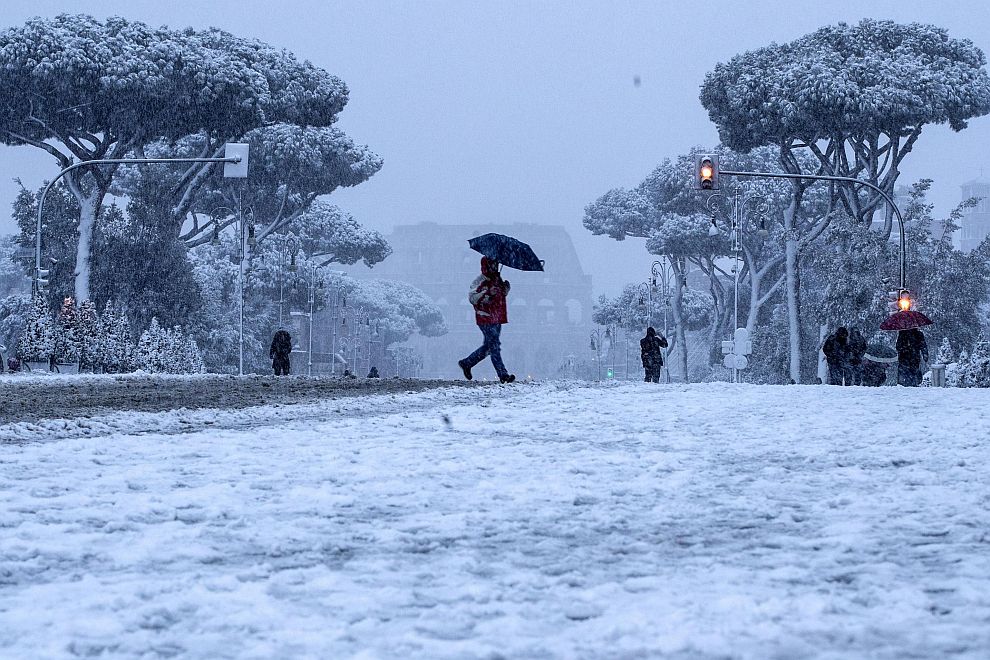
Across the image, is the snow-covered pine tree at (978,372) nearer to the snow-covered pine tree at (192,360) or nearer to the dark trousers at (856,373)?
the dark trousers at (856,373)

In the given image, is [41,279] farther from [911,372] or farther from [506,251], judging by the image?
[911,372]

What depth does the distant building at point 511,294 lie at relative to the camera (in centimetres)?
15838

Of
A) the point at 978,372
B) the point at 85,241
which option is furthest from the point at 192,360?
the point at 978,372

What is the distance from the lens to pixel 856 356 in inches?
820

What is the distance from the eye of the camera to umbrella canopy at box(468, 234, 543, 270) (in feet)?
52.0

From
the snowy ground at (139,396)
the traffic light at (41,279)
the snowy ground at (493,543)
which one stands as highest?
the traffic light at (41,279)

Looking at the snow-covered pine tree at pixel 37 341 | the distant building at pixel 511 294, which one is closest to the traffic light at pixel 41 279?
the snow-covered pine tree at pixel 37 341

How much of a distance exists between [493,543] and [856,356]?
700 inches

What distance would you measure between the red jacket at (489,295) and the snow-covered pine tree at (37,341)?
50.4 feet

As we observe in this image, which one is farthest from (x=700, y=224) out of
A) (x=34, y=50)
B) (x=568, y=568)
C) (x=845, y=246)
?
(x=568, y=568)

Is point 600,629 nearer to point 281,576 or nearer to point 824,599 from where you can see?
point 824,599

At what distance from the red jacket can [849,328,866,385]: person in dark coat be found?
25.5 feet

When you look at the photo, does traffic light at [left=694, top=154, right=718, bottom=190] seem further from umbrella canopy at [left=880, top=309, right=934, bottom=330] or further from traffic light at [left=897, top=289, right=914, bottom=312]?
umbrella canopy at [left=880, top=309, right=934, bottom=330]

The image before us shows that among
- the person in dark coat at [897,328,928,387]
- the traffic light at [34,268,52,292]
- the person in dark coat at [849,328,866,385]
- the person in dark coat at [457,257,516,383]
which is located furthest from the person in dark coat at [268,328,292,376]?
the person in dark coat at [897,328,928,387]
